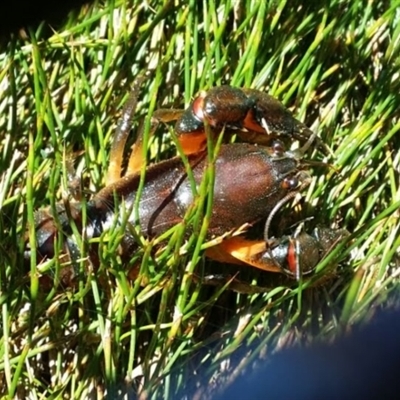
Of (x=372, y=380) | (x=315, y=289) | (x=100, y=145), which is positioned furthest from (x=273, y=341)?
(x=100, y=145)

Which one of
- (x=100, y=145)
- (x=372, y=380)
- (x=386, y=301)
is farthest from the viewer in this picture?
(x=100, y=145)

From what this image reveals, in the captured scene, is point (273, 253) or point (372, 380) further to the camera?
point (273, 253)

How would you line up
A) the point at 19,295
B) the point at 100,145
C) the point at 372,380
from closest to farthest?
the point at 372,380
the point at 19,295
the point at 100,145

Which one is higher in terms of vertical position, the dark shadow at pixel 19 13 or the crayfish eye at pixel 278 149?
the dark shadow at pixel 19 13

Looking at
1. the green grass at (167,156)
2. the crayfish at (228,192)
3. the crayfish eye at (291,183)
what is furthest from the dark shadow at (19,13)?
the crayfish eye at (291,183)

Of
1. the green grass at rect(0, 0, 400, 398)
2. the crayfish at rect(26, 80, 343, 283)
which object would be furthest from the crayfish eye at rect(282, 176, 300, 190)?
the green grass at rect(0, 0, 400, 398)

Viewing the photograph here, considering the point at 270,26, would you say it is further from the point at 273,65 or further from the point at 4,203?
the point at 4,203

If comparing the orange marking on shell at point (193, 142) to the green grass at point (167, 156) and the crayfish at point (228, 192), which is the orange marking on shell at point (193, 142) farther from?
the green grass at point (167, 156)
